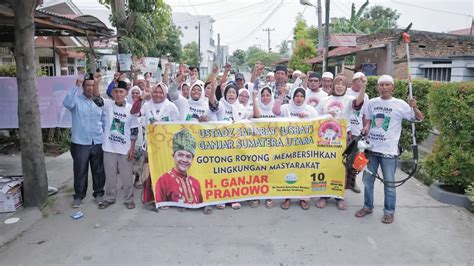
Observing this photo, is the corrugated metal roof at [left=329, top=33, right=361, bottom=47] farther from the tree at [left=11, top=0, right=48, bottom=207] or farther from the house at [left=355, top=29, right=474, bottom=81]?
the tree at [left=11, top=0, right=48, bottom=207]

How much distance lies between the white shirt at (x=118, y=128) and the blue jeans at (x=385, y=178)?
9.96 ft

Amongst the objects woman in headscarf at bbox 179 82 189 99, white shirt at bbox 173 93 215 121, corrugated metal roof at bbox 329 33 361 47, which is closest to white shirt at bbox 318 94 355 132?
white shirt at bbox 173 93 215 121

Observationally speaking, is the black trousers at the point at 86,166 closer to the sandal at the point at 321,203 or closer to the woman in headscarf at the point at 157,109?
the woman in headscarf at the point at 157,109

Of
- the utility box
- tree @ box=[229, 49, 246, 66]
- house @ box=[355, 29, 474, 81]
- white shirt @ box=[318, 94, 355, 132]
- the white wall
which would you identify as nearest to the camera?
the utility box

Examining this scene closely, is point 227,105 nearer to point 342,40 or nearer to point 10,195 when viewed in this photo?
point 10,195

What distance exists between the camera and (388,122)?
464 centimetres

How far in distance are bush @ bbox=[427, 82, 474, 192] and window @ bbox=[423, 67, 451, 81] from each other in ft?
26.6

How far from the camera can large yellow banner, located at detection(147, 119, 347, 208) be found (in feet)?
16.9

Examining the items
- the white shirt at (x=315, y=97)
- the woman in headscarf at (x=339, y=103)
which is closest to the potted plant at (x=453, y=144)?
the woman in headscarf at (x=339, y=103)

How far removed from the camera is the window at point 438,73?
12852mm

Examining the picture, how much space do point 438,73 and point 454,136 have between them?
893 centimetres

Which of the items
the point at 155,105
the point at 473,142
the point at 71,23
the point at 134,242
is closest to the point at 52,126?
the point at 71,23

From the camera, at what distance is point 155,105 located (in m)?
5.31

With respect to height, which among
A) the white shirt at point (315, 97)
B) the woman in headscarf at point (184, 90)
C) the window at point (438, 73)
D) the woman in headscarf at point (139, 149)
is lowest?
the woman in headscarf at point (139, 149)
